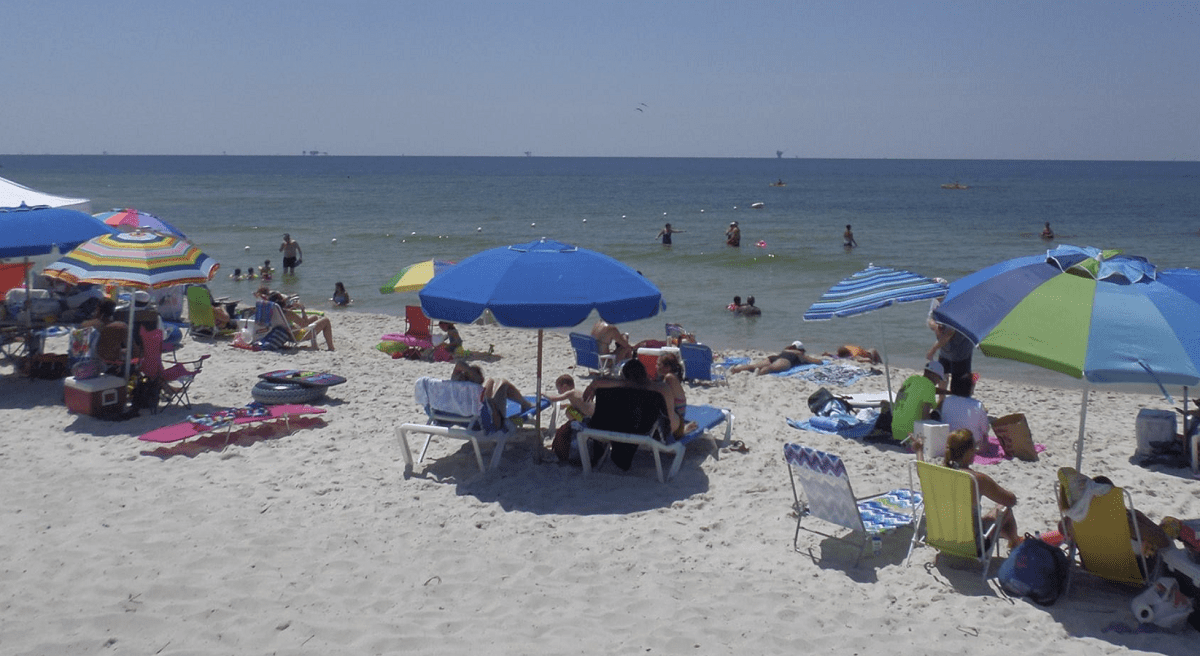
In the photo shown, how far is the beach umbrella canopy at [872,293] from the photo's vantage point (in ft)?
24.5

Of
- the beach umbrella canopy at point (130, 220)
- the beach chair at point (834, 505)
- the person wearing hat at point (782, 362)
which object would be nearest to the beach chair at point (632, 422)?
the beach chair at point (834, 505)

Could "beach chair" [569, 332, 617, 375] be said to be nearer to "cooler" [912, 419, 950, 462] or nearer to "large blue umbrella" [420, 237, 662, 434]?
"large blue umbrella" [420, 237, 662, 434]

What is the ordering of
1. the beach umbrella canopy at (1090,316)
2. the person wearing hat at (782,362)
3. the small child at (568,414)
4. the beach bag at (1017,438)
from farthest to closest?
1. the person wearing hat at (782,362)
2. the beach bag at (1017,438)
3. the small child at (568,414)
4. the beach umbrella canopy at (1090,316)

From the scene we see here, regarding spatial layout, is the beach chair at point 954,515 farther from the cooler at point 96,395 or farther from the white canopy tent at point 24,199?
the white canopy tent at point 24,199

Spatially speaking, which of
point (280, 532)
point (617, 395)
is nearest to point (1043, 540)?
point (617, 395)

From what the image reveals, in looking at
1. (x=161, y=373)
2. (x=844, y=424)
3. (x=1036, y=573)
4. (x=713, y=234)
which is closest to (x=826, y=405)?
(x=844, y=424)

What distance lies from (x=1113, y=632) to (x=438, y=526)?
3.70 metres

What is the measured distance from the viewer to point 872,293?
770 cm

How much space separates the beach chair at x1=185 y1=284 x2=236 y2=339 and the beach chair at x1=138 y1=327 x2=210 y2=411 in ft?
13.3

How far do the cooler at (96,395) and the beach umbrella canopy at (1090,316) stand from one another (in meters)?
6.69

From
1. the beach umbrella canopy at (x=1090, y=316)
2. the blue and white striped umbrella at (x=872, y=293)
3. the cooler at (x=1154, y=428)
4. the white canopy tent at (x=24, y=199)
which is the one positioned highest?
the white canopy tent at (x=24, y=199)

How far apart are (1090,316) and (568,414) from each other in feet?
11.8

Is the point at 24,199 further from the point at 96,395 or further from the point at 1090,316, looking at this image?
the point at 1090,316

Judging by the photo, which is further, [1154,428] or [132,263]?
[132,263]
